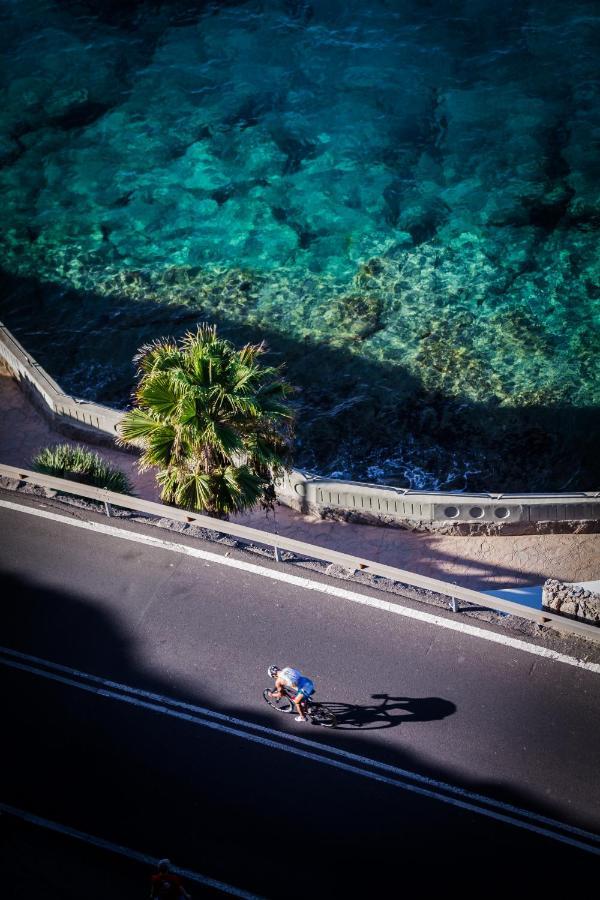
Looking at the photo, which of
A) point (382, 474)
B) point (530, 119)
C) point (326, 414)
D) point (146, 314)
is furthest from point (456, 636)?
point (530, 119)

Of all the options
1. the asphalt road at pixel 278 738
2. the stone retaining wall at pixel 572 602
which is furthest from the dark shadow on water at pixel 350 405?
the asphalt road at pixel 278 738

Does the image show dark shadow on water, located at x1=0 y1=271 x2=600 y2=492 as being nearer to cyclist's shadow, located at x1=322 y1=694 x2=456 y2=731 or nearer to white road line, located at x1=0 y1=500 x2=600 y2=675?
white road line, located at x1=0 y1=500 x2=600 y2=675

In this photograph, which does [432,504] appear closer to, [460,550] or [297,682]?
[460,550]

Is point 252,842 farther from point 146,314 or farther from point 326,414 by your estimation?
point 146,314

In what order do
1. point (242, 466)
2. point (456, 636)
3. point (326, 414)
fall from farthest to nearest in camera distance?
point (326, 414) < point (242, 466) < point (456, 636)

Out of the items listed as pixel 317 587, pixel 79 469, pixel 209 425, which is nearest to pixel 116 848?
pixel 317 587
